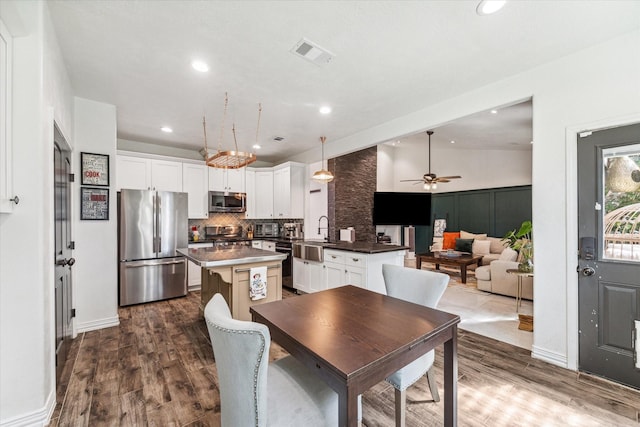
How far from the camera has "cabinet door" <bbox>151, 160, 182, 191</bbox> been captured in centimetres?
477

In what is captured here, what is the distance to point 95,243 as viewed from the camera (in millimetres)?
3281

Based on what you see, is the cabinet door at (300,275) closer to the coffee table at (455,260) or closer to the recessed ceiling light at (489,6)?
the coffee table at (455,260)

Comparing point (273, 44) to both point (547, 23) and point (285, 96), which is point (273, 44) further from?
point (547, 23)

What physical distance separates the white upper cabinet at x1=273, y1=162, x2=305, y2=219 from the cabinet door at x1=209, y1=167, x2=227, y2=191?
109 centimetres

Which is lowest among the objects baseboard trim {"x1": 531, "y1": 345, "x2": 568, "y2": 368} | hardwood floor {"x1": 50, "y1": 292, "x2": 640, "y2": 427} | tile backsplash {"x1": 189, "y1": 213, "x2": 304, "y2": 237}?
hardwood floor {"x1": 50, "y1": 292, "x2": 640, "y2": 427}

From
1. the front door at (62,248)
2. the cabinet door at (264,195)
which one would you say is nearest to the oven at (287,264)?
the cabinet door at (264,195)

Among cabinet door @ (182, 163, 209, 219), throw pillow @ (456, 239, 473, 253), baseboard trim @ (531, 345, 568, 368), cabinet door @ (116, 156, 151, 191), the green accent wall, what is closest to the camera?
baseboard trim @ (531, 345, 568, 368)

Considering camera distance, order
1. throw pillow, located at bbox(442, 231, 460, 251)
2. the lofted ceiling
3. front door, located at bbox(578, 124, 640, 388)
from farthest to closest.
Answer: throw pillow, located at bbox(442, 231, 460, 251), front door, located at bbox(578, 124, 640, 388), the lofted ceiling

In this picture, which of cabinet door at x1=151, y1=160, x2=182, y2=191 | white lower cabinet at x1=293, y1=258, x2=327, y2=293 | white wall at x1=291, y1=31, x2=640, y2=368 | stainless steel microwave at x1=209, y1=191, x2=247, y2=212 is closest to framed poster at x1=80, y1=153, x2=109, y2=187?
cabinet door at x1=151, y1=160, x2=182, y2=191

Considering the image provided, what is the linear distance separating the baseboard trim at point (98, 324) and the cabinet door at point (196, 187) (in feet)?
7.18

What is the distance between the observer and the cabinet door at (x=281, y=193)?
5645 mm

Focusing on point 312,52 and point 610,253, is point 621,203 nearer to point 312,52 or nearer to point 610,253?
point 610,253

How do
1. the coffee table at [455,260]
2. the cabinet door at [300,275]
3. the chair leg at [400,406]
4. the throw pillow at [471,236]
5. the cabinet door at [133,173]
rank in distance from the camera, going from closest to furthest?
the chair leg at [400,406] → the cabinet door at [133,173] → the cabinet door at [300,275] → the coffee table at [455,260] → the throw pillow at [471,236]

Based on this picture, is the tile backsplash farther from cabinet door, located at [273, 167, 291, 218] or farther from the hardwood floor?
the hardwood floor
